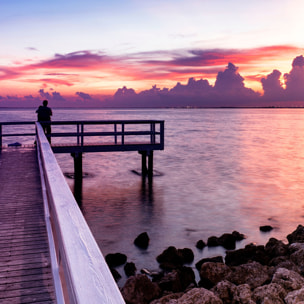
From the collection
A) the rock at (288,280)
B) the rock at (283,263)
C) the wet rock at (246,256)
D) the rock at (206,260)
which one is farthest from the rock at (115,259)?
the rock at (288,280)

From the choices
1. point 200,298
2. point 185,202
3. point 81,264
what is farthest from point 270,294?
point 185,202

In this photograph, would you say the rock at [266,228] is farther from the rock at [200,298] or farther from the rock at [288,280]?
the rock at [200,298]

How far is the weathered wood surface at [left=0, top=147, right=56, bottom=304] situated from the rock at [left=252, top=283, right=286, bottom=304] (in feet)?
12.9

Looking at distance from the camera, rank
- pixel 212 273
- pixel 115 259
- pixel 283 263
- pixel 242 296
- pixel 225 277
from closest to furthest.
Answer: pixel 242 296, pixel 225 277, pixel 283 263, pixel 212 273, pixel 115 259

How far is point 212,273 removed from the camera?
8.61 m

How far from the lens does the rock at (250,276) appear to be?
781 centimetres

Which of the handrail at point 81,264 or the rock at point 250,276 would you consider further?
the rock at point 250,276

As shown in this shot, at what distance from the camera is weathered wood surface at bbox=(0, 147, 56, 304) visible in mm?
3453

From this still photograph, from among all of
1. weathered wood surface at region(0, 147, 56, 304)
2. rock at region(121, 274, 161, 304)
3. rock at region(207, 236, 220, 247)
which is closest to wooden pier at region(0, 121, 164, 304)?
weathered wood surface at region(0, 147, 56, 304)

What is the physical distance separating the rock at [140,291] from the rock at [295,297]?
98.5 inches

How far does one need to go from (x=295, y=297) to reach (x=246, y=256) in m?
3.76

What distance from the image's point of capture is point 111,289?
1.32 m

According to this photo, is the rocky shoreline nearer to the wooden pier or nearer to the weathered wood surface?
the weathered wood surface

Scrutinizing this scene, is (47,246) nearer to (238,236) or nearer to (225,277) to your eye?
(225,277)
